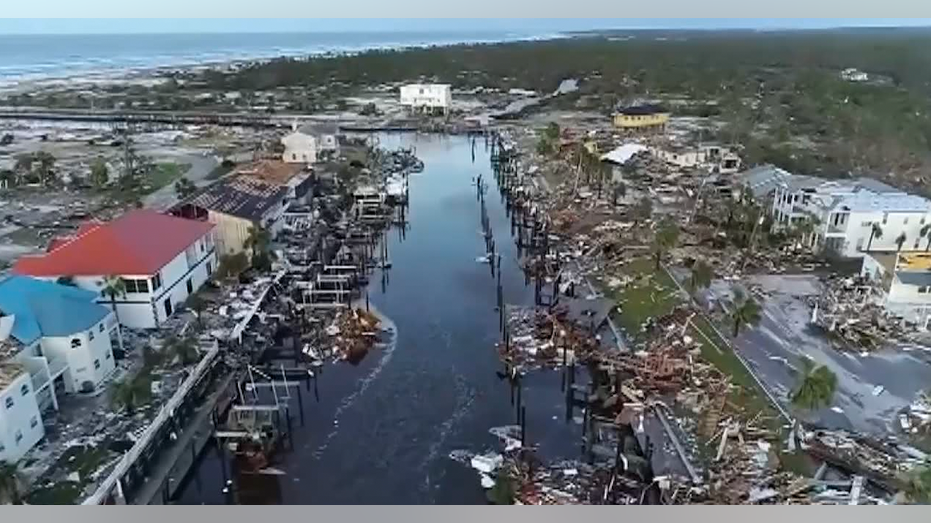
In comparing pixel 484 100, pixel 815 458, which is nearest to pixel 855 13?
pixel 815 458

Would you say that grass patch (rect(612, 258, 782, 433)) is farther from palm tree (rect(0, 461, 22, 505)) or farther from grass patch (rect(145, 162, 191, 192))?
grass patch (rect(145, 162, 191, 192))

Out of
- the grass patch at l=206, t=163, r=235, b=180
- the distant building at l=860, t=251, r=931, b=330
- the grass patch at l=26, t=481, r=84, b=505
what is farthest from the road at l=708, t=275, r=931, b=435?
the grass patch at l=206, t=163, r=235, b=180

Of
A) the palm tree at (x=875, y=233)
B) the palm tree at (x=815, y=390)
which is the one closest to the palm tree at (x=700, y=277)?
the palm tree at (x=875, y=233)

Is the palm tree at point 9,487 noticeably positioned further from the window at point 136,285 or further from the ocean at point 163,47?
the ocean at point 163,47

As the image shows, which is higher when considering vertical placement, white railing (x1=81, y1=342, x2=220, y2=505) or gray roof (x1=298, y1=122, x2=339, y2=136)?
gray roof (x1=298, y1=122, x2=339, y2=136)

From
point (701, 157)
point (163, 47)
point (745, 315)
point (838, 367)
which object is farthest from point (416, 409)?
point (701, 157)

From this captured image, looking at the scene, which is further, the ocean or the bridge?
the bridge
